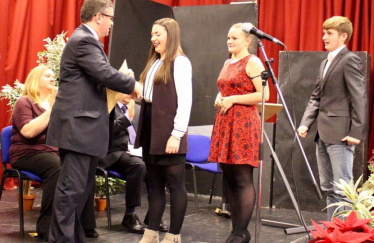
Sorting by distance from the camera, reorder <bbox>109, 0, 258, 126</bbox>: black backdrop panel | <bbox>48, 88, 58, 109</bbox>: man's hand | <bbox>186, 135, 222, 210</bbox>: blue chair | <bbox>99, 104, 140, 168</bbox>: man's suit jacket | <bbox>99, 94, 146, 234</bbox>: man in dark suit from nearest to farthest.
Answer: <bbox>48, 88, 58, 109</bbox>: man's hand, <bbox>99, 94, 146, 234</bbox>: man in dark suit, <bbox>99, 104, 140, 168</bbox>: man's suit jacket, <bbox>186, 135, 222, 210</bbox>: blue chair, <bbox>109, 0, 258, 126</bbox>: black backdrop panel

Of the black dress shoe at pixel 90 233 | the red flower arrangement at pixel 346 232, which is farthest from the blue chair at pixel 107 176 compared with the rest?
the red flower arrangement at pixel 346 232

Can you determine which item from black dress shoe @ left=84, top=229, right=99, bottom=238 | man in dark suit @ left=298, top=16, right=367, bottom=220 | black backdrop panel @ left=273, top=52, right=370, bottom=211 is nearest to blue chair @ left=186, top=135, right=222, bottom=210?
black backdrop panel @ left=273, top=52, right=370, bottom=211

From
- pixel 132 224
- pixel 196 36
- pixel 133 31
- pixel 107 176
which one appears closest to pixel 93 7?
pixel 107 176

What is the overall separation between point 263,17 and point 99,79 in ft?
11.8

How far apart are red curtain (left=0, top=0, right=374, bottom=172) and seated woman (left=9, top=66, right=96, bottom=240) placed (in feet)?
5.78

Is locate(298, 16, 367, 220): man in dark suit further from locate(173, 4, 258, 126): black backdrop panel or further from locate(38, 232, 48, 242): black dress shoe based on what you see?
locate(38, 232, 48, 242): black dress shoe

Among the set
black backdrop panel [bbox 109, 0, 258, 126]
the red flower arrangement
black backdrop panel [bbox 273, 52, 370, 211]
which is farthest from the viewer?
black backdrop panel [bbox 109, 0, 258, 126]

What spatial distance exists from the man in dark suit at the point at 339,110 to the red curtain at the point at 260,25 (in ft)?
5.05

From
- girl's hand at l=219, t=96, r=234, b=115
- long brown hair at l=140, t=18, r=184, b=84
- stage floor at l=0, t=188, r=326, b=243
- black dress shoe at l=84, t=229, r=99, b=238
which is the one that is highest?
long brown hair at l=140, t=18, r=184, b=84

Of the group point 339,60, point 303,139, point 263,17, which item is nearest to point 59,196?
point 339,60

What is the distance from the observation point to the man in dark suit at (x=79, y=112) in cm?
263

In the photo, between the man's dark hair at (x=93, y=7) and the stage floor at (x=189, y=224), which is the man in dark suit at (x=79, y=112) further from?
the stage floor at (x=189, y=224)

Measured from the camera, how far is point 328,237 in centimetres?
106

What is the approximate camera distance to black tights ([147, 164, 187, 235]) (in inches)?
118
